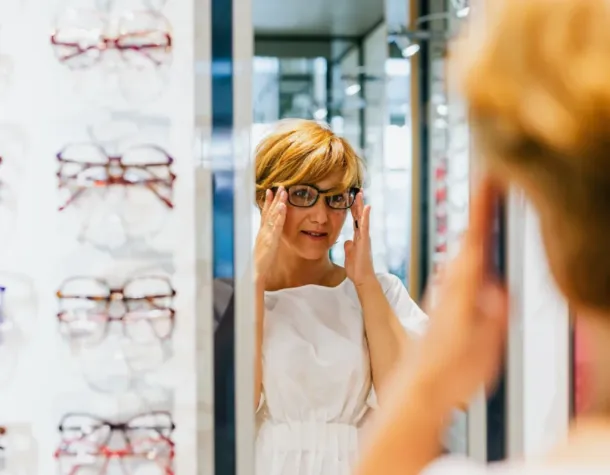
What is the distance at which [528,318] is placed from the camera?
1566 millimetres

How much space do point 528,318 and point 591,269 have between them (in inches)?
47.5

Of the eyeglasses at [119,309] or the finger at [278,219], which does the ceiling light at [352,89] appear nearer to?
the finger at [278,219]

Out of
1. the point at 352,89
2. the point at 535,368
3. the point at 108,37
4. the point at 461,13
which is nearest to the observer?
the point at 108,37

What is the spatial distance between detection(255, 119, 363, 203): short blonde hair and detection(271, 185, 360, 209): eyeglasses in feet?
0.04

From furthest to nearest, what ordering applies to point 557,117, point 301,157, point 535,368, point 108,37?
point 535,368
point 301,157
point 108,37
point 557,117

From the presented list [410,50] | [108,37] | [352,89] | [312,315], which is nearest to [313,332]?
[312,315]

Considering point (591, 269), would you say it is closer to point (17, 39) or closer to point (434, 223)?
point (17, 39)

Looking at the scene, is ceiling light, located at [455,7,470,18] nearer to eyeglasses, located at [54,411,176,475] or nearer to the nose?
the nose

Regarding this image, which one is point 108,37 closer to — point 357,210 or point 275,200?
point 275,200

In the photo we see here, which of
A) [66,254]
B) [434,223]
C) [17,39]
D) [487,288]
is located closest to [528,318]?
[434,223]

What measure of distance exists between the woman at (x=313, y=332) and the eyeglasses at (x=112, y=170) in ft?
0.54

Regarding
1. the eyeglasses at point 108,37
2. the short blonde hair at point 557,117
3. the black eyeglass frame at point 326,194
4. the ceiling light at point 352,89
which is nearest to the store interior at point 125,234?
the eyeglasses at point 108,37

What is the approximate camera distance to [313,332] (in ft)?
4.58

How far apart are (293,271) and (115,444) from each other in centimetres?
38
